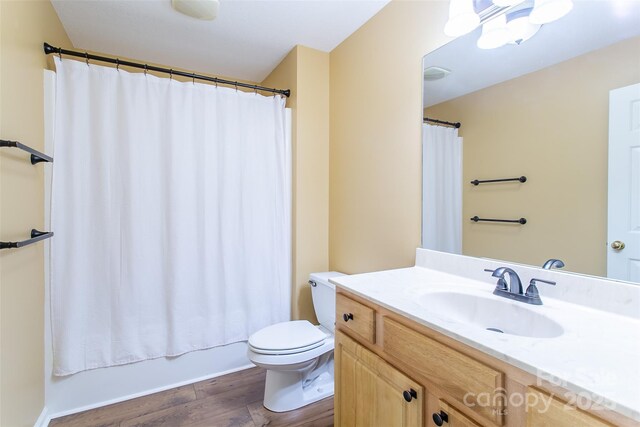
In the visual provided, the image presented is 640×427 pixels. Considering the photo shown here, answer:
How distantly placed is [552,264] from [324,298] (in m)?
1.27

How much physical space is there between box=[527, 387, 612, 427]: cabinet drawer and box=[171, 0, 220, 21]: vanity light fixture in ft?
6.92

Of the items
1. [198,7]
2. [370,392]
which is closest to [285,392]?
[370,392]

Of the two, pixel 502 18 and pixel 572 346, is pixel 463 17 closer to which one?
pixel 502 18

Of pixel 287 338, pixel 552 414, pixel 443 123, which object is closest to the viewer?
pixel 552 414

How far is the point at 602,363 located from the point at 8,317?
77.1 inches

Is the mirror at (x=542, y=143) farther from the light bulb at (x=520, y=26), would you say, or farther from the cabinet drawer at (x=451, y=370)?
the cabinet drawer at (x=451, y=370)

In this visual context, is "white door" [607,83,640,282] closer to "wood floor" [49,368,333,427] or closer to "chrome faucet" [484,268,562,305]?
"chrome faucet" [484,268,562,305]

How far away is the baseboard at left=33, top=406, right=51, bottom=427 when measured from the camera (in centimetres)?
154

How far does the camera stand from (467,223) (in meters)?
1.37

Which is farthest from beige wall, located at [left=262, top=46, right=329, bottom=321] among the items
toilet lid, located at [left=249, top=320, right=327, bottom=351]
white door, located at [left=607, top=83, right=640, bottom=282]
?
white door, located at [left=607, top=83, right=640, bottom=282]

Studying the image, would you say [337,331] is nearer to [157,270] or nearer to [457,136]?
[457,136]

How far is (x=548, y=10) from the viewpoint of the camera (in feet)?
3.48

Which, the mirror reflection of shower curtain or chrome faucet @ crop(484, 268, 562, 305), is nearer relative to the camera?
chrome faucet @ crop(484, 268, 562, 305)

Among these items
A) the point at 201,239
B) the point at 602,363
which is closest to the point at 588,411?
the point at 602,363
